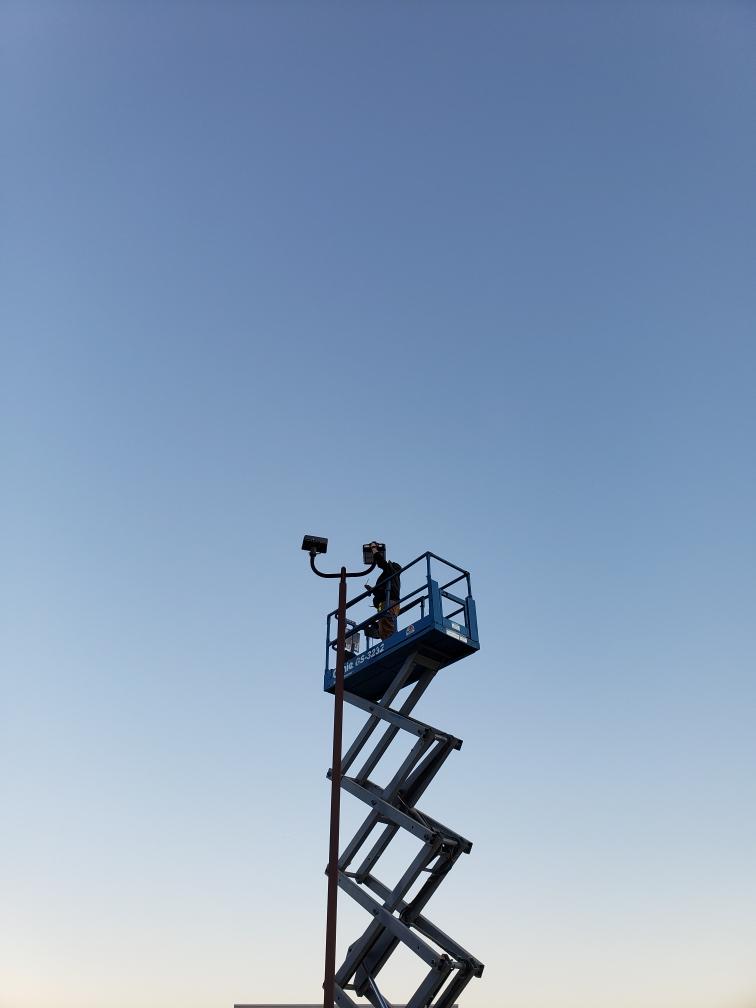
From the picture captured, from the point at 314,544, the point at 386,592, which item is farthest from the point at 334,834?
the point at 386,592

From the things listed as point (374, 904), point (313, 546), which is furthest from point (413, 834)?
point (313, 546)

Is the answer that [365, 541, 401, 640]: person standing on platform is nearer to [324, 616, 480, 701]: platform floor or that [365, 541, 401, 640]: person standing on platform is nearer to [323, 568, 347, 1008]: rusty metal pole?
[324, 616, 480, 701]: platform floor

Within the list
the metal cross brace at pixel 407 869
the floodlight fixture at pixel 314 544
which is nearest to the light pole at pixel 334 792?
the floodlight fixture at pixel 314 544

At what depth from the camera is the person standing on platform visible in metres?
21.2

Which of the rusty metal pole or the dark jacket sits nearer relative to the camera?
the rusty metal pole

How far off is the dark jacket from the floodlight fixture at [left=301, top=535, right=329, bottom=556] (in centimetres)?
556

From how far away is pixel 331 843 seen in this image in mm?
13188

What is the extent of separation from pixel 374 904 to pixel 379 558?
8.23 metres

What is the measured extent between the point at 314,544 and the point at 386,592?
20.0ft

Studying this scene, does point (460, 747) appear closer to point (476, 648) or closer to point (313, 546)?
point (476, 648)

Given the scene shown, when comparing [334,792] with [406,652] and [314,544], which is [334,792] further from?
[406,652]

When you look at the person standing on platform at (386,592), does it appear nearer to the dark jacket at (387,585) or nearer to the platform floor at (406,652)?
the dark jacket at (387,585)

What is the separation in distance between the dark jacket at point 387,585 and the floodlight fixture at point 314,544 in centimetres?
556

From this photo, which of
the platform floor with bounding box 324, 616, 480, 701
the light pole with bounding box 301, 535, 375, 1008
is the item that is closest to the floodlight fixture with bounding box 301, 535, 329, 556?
the light pole with bounding box 301, 535, 375, 1008
